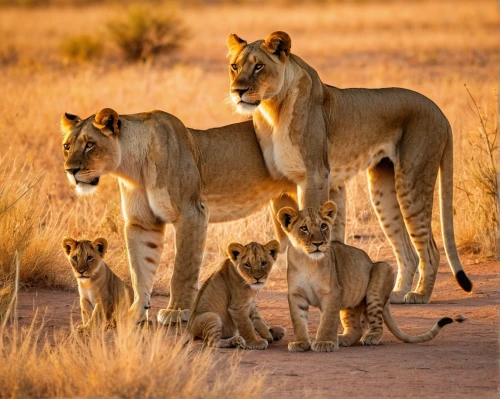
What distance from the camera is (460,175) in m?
10.6

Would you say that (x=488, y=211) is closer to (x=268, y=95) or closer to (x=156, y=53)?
(x=268, y=95)

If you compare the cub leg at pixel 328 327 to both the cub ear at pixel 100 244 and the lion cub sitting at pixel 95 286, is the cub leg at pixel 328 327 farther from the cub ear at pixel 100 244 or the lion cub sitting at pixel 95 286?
the cub ear at pixel 100 244

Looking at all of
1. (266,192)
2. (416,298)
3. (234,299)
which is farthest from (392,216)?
(234,299)

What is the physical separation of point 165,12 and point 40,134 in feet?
45.6

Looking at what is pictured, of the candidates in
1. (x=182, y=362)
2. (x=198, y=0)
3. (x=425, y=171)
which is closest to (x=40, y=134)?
(x=425, y=171)

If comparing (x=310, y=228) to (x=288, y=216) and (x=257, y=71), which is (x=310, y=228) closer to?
(x=288, y=216)

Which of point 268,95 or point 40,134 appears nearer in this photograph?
point 268,95

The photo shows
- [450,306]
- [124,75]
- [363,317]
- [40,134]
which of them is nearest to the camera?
[363,317]

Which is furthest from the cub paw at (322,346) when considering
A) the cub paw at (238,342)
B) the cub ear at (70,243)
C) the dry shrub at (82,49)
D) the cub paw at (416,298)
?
the dry shrub at (82,49)

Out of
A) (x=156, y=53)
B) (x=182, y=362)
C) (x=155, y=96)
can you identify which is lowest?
(x=182, y=362)

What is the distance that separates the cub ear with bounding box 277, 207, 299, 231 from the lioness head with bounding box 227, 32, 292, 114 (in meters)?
1.13

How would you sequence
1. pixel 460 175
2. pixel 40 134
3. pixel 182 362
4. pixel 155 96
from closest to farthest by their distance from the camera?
pixel 182 362 < pixel 460 175 < pixel 40 134 < pixel 155 96

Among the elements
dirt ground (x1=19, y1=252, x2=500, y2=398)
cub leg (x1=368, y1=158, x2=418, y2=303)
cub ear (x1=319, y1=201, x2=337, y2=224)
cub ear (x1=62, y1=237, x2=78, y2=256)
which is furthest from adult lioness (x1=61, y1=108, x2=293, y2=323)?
cub leg (x1=368, y1=158, x2=418, y2=303)

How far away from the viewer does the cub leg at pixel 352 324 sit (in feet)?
22.1
